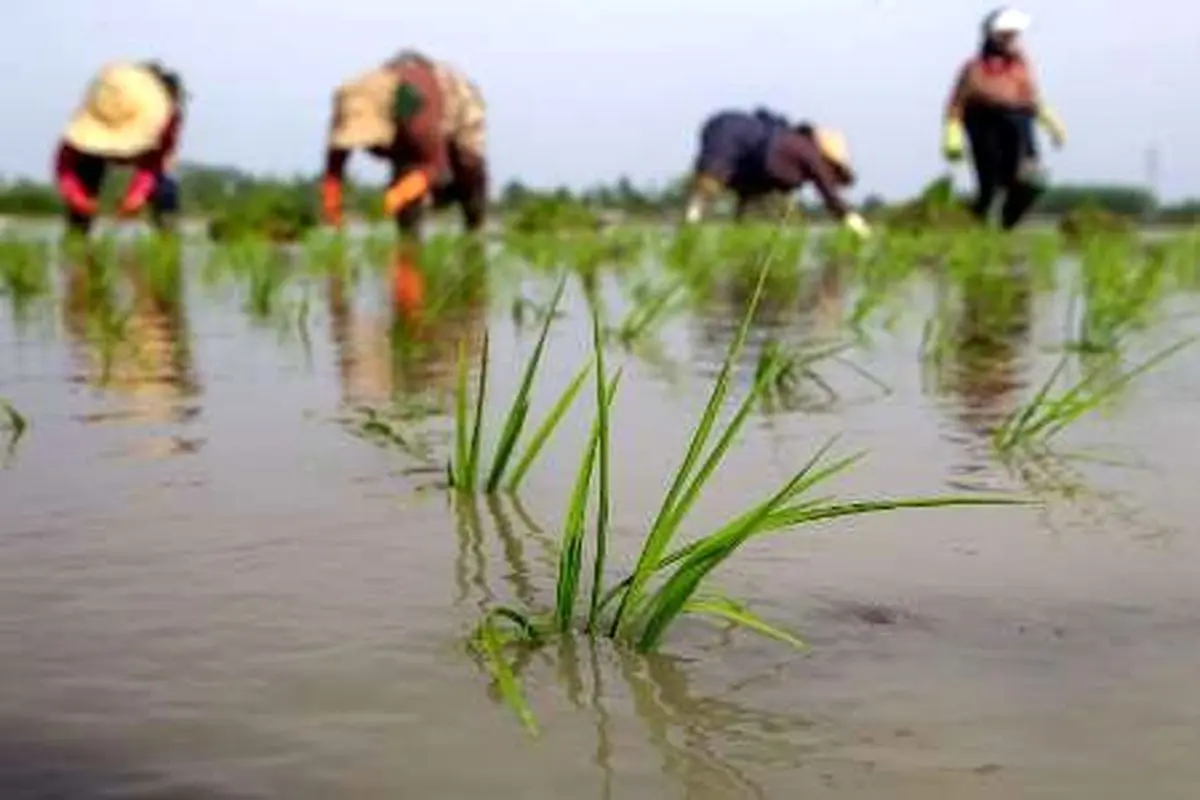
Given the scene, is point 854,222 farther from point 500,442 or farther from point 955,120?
point 500,442

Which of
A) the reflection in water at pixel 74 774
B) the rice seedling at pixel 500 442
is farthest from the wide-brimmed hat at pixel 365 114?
the reflection in water at pixel 74 774

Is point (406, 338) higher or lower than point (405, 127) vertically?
lower

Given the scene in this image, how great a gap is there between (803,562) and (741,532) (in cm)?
27

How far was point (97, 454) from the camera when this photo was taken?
1.57 meters

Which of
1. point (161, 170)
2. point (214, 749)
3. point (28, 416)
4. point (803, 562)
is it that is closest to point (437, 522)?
point (803, 562)

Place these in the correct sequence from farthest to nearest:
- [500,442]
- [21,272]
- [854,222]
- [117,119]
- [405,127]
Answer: [854,222], [117,119], [405,127], [21,272], [500,442]

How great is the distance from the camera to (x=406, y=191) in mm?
7473

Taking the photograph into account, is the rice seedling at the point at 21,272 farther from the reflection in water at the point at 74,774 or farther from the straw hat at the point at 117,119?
the reflection in water at the point at 74,774

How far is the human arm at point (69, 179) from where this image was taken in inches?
291

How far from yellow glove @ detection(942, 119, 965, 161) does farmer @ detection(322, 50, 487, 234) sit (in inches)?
80.0

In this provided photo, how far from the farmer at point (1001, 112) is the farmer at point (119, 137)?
3.30 m

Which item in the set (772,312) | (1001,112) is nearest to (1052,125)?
(1001,112)

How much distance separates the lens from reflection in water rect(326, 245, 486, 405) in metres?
2.20

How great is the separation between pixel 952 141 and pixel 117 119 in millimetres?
3490
